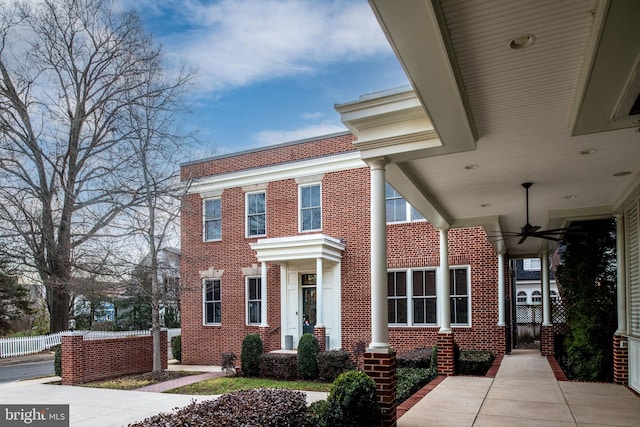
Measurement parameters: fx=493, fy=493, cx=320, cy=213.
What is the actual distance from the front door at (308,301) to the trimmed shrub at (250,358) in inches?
88.5

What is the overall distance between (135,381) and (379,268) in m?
9.24

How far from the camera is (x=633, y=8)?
2.76 meters

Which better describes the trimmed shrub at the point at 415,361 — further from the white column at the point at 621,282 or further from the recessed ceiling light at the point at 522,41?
the recessed ceiling light at the point at 522,41

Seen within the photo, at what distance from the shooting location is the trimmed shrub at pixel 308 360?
11.9m

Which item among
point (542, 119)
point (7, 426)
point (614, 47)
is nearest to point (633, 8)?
point (614, 47)

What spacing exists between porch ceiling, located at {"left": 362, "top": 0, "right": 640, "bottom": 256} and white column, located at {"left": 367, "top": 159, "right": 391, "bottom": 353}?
423 millimetres

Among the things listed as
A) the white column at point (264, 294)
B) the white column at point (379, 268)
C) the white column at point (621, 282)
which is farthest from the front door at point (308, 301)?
the white column at point (379, 268)

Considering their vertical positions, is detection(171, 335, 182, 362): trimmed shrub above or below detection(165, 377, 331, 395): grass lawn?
below

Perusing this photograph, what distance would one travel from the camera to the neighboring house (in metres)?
13.2

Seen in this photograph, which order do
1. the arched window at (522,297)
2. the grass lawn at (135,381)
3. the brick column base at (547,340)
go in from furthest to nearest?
the arched window at (522,297)
the brick column base at (547,340)
the grass lawn at (135,381)

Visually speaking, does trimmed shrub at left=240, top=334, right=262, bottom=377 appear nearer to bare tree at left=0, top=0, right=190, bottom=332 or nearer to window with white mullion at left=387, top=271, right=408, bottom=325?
window with white mullion at left=387, top=271, right=408, bottom=325

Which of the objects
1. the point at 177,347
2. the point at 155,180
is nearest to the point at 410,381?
the point at 155,180

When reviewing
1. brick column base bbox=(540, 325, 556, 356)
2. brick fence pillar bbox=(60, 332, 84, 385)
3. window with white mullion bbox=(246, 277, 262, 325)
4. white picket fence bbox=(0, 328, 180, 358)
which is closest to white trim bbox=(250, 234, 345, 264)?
window with white mullion bbox=(246, 277, 262, 325)

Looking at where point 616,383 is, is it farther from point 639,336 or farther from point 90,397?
point 90,397
